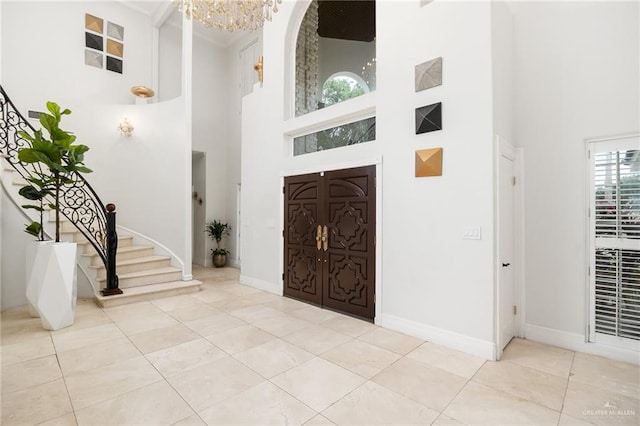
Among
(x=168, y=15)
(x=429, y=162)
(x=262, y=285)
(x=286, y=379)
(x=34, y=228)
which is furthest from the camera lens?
(x=168, y=15)

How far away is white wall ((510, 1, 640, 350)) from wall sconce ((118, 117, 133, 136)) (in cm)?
714

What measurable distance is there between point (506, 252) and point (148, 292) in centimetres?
521

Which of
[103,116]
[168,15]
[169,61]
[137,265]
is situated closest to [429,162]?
[137,265]

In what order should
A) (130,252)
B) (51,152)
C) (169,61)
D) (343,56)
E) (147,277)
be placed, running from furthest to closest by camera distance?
(169,61) → (130,252) → (147,277) → (343,56) → (51,152)

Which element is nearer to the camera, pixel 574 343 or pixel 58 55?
pixel 574 343

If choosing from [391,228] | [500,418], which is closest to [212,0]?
[391,228]

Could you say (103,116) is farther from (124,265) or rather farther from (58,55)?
(124,265)

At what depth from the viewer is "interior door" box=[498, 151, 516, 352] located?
3.03 m

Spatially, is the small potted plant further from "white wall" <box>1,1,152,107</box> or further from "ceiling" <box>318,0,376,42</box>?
"ceiling" <box>318,0,376,42</box>

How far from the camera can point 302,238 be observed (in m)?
4.84

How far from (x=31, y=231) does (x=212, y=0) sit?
3835mm

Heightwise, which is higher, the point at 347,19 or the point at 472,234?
the point at 347,19

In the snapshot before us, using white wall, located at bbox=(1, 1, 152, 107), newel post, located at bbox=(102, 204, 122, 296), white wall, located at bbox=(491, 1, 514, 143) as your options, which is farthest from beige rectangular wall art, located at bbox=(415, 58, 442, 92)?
white wall, located at bbox=(1, 1, 152, 107)

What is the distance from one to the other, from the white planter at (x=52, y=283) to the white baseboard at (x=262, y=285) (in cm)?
276
